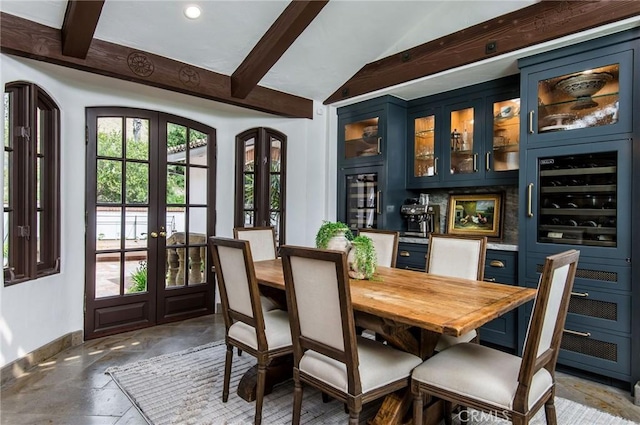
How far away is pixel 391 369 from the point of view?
5.84 feet

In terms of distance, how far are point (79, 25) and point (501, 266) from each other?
3704 mm

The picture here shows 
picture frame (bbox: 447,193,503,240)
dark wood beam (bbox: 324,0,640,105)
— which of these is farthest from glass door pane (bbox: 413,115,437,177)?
dark wood beam (bbox: 324,0,640,105)

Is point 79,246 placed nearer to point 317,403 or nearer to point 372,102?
point 317,403

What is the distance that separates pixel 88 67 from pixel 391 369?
122 inches

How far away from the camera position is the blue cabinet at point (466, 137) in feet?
11.4

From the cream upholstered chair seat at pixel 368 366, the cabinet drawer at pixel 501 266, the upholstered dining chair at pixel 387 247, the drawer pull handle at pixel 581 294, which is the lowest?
the cream upholstered chair seat at pixel 368 366

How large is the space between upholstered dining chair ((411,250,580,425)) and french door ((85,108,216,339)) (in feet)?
10.2

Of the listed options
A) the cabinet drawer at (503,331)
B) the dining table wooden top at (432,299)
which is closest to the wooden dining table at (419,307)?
the dining table wooden top at (432,299)

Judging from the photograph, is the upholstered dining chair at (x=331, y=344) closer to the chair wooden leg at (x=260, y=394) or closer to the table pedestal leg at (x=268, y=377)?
the chair wooden leg at (x=260, y=394)

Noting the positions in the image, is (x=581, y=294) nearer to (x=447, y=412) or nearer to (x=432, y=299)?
(x=447, y=412)

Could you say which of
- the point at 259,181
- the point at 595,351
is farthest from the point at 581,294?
the point at 259,181

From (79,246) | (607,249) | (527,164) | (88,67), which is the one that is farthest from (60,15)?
(607,249)

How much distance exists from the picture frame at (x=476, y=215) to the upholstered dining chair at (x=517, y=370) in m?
1.98

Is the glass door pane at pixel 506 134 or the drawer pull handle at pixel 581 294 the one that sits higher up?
the glass door pane at pixel 506 134
